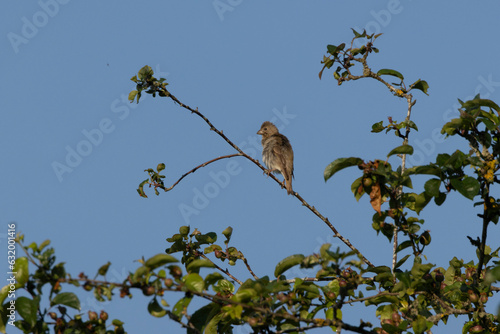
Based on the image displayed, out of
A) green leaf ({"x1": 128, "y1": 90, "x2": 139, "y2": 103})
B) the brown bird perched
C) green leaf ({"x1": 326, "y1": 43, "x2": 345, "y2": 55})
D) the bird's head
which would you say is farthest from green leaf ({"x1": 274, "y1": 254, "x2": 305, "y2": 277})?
the bird's head

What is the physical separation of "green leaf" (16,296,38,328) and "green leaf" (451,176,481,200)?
3.01 metres

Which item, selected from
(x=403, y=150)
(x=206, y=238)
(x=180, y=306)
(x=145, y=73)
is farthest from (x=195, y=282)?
(x=145, y=73)

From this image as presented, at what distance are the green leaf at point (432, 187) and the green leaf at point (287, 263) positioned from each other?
42.4 inches

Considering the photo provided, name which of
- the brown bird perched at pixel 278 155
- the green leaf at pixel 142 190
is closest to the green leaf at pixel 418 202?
the green leaf at pixel 142 190

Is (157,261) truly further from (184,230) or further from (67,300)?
(184,230)

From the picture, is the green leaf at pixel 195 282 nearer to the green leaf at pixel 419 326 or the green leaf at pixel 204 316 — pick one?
the green leaf at pixel 204 316

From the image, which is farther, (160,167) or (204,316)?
(160,167)

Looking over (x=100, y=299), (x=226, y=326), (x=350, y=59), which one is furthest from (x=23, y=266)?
(x=350, y=59)

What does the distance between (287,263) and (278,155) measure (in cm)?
887

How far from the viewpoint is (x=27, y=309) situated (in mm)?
4516

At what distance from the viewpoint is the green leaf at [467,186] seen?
4.81 meters

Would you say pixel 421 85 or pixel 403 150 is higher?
pixel 421 85

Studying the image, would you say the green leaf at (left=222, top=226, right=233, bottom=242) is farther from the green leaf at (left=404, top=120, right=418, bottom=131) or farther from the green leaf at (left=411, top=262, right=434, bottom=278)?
the green leaf at (left=411, top=262, right=434, bottom=278)

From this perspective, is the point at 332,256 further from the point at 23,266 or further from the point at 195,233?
the point at 195,233
